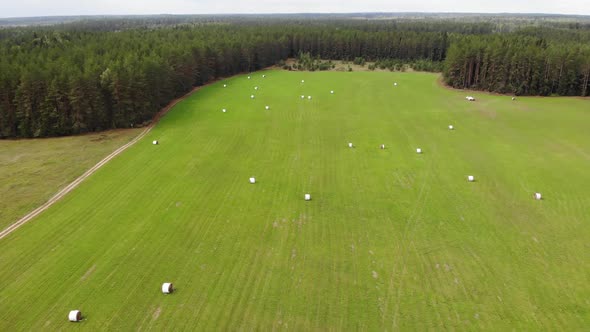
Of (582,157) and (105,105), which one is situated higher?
(105,105)

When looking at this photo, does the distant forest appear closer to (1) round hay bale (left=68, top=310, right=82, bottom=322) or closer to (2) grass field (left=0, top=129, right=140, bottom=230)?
(2) grass field (left=0, top=129, right=140, bottom=230)

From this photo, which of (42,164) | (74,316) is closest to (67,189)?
(42,164)

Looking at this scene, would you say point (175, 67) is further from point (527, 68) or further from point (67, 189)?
point (527, 68)

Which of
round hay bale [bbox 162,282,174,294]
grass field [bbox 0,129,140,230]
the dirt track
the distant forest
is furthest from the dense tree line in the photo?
round hay bale [bbox 162,282,174,294]

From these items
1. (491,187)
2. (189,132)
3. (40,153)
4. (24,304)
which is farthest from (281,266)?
(40,153)

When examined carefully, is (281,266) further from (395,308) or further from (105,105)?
(105,105)
